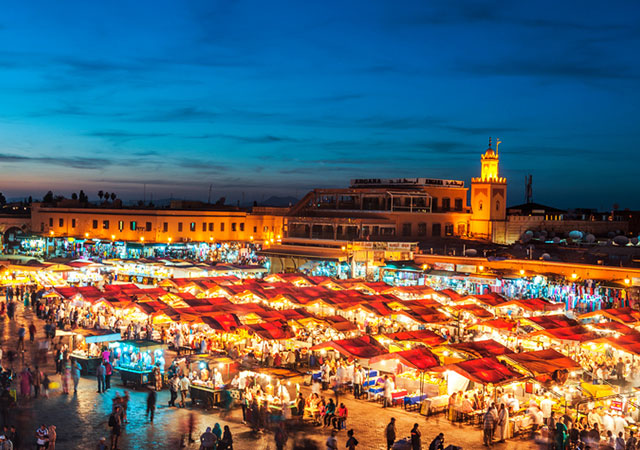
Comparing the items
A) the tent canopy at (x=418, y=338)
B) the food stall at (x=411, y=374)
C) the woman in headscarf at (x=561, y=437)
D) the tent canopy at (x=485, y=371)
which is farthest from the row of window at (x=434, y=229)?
the woman in headscarf at (x=561, y=437)

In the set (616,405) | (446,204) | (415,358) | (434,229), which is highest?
(446,204)

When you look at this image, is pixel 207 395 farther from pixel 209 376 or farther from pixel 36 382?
pixel 36 382

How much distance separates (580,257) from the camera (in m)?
44.8

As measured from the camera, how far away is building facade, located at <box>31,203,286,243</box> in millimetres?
62656

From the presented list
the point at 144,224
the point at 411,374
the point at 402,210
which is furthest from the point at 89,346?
the point at 144,224

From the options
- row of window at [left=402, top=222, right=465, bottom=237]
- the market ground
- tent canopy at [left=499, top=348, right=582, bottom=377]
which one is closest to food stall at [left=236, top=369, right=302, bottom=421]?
the market ground

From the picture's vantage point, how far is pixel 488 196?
65875 mm

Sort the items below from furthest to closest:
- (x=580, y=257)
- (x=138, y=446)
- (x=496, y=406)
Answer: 1. (x=580, y=257)
2. (x=496, y=406)
3. (x=138, y=446)

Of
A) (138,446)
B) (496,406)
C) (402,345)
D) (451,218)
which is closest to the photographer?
(138,446)

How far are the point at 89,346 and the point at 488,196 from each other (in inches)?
1976

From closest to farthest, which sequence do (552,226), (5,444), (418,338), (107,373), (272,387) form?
(5,444)
(272,387)
(107,373)
(418,338)
(552,226)

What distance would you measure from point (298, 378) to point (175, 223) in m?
46.8

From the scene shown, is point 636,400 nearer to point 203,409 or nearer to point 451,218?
point 203,409

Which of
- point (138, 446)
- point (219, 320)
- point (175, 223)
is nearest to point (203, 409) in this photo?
point (138, 446)
